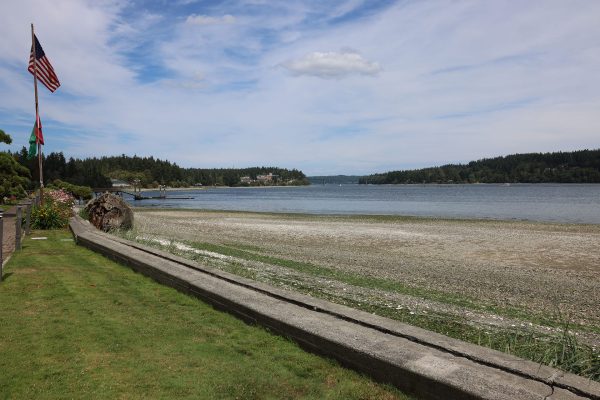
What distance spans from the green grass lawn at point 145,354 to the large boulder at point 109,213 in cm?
1117

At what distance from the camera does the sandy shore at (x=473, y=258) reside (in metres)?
9.72

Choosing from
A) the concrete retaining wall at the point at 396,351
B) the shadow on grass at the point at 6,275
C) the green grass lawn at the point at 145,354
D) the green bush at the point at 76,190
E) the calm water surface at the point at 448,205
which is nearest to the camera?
the concrete retaining wall at the point at 396,351

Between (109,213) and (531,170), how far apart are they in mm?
159103

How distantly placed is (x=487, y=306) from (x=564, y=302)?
2.05 meters

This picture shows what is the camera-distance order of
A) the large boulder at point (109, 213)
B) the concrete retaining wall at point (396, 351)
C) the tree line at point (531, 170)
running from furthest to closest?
the tree line at point (531, 170) → the large boulder at point (109, 213) → the concrete retaining wall at point (396, 351)

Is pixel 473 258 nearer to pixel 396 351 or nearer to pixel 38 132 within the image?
pixel 396 351

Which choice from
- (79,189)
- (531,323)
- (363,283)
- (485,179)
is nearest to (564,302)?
(531,323)

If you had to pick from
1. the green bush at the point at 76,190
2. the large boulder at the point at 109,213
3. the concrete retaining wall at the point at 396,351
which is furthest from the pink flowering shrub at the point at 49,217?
the green bush at the point at 76,190

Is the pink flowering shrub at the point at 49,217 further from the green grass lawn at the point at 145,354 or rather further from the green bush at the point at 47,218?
the green grass lawn at the point at 145,354

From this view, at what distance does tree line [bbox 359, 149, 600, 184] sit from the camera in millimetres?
138750

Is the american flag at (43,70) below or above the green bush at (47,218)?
above

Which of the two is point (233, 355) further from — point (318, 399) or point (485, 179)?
point (485, 179)

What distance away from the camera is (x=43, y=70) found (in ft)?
56.3

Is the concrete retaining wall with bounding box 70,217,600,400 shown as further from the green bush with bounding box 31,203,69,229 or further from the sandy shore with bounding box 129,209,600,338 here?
the green bush with bounding box 31,203,69,229
